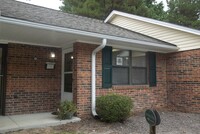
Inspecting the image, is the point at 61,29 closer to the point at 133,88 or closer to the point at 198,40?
the point at 133,88

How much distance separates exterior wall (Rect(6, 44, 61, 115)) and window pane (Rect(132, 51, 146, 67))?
2.89 metres

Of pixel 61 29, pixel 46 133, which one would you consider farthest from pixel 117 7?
pixel 46 133

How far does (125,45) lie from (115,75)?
1.14 metres

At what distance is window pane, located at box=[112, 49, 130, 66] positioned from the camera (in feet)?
25.3

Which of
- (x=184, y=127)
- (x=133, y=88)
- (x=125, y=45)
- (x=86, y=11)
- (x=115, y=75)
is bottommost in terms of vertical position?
(x=184, y=127)

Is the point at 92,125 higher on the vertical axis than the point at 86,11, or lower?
lower

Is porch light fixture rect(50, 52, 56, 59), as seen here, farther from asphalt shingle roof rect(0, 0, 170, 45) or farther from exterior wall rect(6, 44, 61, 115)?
asphalt shingle roof rect(0, 0, 170, 45)

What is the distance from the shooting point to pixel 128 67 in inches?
318

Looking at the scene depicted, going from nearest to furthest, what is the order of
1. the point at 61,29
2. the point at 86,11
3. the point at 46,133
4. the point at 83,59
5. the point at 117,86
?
the point at 46,133 < the point at 61,29 < the point at 83,59 < the point at 117,86 < the point at 86,11

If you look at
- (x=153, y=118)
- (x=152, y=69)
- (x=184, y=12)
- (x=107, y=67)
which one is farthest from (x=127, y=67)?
(x=184, y=12)

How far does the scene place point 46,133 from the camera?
16.8 feet

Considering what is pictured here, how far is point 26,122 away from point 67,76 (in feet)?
7.82

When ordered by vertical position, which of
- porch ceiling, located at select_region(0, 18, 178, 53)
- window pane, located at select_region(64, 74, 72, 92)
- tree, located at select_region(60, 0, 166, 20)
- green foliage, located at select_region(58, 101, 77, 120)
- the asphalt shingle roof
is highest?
tree, located at select_region(60, 0, 166, 20)

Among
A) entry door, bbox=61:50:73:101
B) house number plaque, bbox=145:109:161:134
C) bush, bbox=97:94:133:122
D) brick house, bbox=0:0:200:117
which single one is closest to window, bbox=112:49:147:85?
brick house, bbox=0:0:200:117
